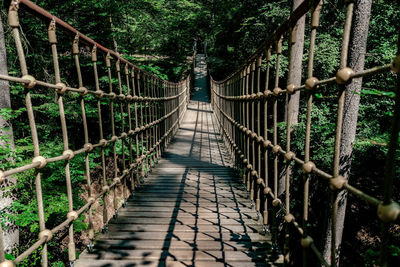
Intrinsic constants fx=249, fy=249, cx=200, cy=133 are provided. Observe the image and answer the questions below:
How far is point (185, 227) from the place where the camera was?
221 cm

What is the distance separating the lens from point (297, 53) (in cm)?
568

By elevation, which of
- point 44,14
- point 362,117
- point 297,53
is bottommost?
point 362,117

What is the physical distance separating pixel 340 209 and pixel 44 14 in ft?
16.7

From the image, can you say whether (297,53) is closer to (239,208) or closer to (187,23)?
(239,208)

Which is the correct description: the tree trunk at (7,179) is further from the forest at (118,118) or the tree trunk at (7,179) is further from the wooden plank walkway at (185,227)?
the wooden plank walkway at (185,227)

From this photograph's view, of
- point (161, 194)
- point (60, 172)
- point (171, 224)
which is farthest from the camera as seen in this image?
point (60, 172)

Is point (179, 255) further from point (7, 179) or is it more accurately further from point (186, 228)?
point (7, 179)

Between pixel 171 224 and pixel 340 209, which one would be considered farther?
pixel 340 209

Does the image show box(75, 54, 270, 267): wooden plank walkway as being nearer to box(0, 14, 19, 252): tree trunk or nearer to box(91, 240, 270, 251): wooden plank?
box(91, 240, 270, 251): wooden plank

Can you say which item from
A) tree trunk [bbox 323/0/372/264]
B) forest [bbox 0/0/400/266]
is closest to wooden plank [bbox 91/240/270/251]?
forest [bbox 0/0/400/266]

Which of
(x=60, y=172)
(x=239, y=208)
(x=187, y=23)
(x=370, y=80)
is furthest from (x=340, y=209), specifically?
(x=187, y=23)

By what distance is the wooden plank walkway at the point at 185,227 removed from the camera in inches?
70.2

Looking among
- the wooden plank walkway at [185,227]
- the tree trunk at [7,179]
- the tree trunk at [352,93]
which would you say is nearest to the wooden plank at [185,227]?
the wooden plank walkway at [185,227]

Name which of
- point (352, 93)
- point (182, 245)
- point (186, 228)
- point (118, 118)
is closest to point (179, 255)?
point (182, 245)
